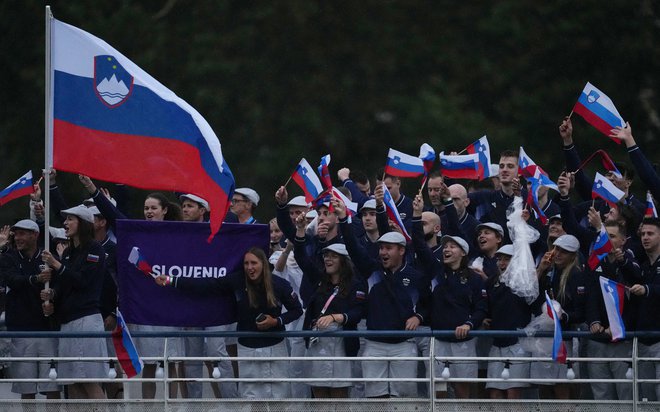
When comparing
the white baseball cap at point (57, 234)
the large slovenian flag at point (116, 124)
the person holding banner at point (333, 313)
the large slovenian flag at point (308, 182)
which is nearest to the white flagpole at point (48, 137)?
the large slovenian flag at point (116, 124)

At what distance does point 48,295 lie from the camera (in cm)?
1520

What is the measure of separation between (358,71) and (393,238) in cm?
1539

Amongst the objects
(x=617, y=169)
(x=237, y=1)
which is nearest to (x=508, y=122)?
(x=237, y=1)

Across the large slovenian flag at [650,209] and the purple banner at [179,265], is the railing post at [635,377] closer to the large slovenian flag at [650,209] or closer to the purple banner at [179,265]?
the large slovenian flag at [650,209]

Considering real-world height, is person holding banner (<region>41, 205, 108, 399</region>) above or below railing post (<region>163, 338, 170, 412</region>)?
above

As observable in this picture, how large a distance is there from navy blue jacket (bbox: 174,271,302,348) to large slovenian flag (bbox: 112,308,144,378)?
0.92 m

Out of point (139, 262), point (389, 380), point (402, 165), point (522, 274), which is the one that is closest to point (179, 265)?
point (139, 262)

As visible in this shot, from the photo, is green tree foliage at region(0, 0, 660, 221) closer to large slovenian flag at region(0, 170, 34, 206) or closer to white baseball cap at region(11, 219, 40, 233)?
large slovenian flag at region(0, 170, 34, 206)

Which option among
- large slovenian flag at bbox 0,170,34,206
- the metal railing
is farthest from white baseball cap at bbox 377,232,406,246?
large slovenian flag at bbox 0,170,34,206

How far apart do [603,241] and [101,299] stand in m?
5.43

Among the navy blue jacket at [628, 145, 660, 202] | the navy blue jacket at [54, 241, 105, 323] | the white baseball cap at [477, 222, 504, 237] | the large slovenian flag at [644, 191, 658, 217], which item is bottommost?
the navy blue jacket at [54, 241, 105, 323]

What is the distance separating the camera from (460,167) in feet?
58.3

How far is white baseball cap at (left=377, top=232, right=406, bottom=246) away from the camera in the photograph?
15.6m

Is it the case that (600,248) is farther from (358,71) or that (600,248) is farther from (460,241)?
(358,71)
